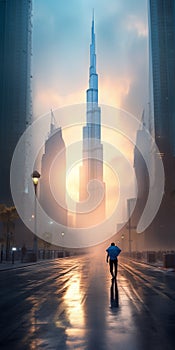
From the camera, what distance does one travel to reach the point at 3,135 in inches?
5871

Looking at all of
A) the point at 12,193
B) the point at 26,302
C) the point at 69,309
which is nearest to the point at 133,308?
the point at 69,309

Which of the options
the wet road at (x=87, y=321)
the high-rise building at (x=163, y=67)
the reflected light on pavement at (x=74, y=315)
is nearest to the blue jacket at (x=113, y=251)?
the reflected light on pavement at (x=74, y=315)

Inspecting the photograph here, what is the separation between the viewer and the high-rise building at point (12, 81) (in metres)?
148

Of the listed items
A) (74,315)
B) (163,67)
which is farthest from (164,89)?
(74,315)

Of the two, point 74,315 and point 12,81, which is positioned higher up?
point 12,81

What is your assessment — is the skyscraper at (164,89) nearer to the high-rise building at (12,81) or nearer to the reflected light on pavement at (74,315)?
the high-rise building at (12,81)

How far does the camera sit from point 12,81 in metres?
157

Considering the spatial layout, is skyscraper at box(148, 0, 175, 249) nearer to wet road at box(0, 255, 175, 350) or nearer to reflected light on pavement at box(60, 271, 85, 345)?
reflected light on pavement at box(60, 271, 85, 345)

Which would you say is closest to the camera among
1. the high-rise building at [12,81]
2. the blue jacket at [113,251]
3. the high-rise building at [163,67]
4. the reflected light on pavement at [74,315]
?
the reflected light on pavement at [74,315]

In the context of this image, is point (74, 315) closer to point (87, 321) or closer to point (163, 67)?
point (87, 321)

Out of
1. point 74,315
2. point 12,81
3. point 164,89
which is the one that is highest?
point 12,81

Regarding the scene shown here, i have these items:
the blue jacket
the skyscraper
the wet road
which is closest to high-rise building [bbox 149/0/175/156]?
the skyscraper

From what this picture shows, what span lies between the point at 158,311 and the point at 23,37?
162869 mm

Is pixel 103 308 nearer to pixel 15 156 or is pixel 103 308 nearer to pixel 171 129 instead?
pixel 171 129
